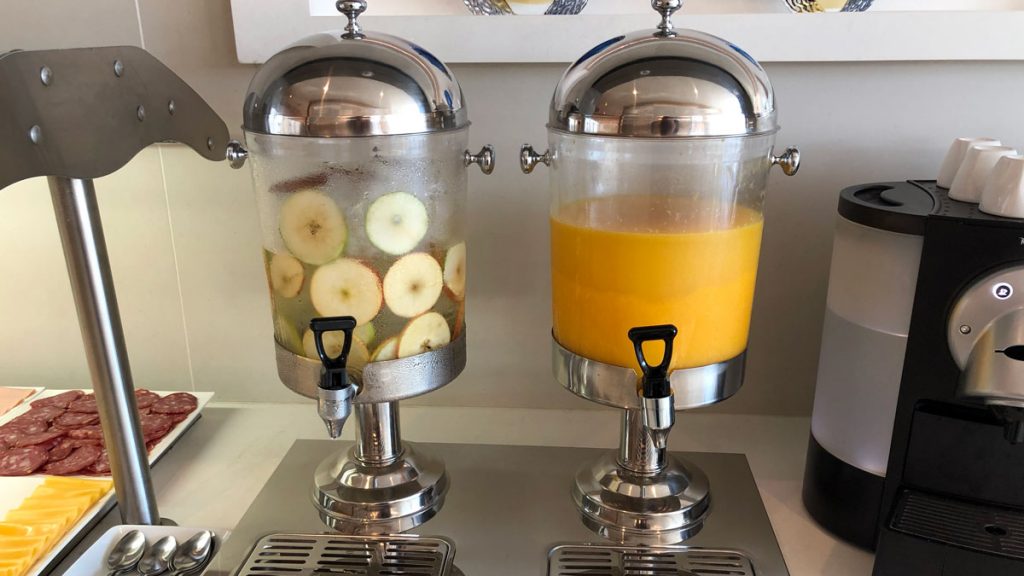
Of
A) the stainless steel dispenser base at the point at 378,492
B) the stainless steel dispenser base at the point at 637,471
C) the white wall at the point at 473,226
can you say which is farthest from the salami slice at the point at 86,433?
the stainless steel dispenser base at the point at 637,471

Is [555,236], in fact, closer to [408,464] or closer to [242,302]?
[408,464]

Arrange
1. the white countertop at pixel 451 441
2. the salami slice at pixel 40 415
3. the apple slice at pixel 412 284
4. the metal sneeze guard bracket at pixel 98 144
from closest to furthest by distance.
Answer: the metal sneeze guard bracket at pixel 98 144, the apple slice at pixel 412 284, the white countertop at pixel 451 441, the salami slice at pixel 40 415

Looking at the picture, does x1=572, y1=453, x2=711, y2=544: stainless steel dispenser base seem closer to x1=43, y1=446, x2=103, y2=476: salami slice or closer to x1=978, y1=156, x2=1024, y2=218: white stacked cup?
x1=978, y1=156, x2=1024, y2=218: white stacked cup

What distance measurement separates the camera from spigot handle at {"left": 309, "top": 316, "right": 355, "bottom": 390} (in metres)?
0.57

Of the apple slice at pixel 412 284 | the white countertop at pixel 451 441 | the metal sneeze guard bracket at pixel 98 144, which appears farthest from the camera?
the white countertop at pixel 451 441

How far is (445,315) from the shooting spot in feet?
2.12

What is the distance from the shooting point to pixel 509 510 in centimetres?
70

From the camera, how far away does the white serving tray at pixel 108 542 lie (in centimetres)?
62

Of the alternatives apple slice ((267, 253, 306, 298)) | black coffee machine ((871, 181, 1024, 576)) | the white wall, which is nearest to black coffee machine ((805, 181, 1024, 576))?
black coffee machine ((871, 181, 1024, 576))

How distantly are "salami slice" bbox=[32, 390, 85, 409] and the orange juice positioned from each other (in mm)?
637

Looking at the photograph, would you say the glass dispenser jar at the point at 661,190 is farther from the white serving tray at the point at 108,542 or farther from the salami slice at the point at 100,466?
the salami slice at the point at 100,466

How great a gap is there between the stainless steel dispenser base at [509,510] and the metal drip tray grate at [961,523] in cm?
11

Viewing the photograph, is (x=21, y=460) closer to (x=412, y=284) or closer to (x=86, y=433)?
(x=86, y=433)

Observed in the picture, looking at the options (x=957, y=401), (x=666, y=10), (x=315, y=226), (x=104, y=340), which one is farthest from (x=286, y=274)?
(x=957, y=401)
